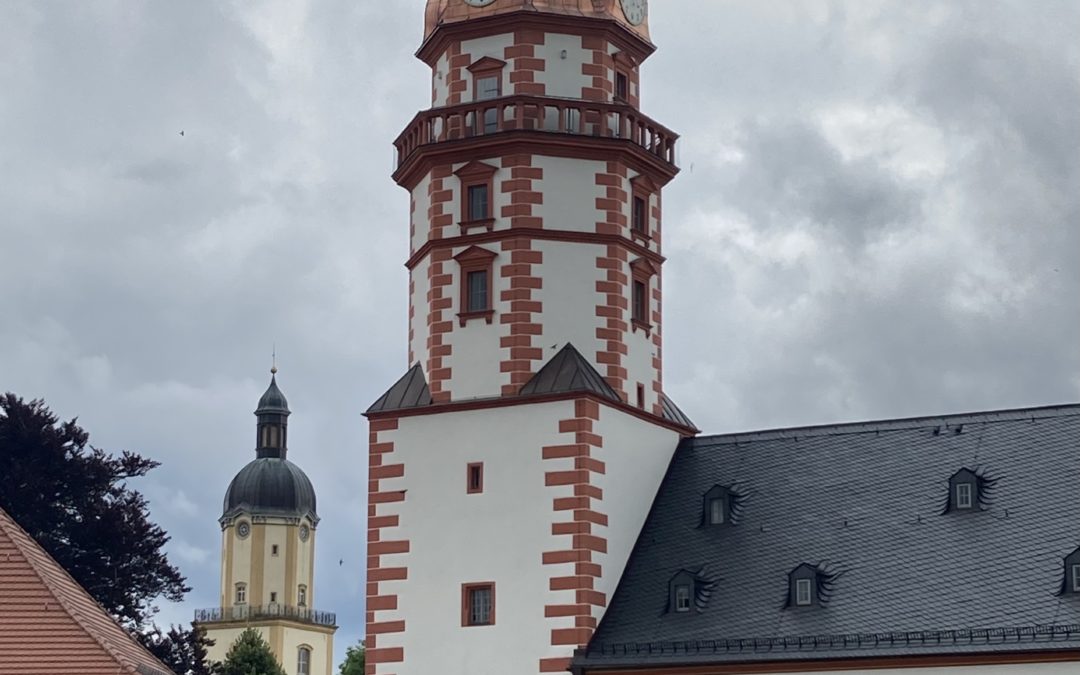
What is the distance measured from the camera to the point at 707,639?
135 ft

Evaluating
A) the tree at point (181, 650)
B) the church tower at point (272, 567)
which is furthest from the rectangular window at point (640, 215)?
the church tower at point (272, 567)

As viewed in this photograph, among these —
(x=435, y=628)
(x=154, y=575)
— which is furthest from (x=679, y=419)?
(x=154, y=575)

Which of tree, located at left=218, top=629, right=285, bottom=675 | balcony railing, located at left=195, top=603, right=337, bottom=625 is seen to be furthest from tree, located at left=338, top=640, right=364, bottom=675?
balcony railing, located at left=195, top=603, right=337, bottom=625

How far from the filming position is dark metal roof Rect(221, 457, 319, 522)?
5069 inches

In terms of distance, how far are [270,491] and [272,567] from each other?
445 centimetres

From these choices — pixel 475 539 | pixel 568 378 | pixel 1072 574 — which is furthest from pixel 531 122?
pixel 1072 574

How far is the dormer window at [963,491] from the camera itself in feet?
137

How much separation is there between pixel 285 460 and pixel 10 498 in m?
71.9

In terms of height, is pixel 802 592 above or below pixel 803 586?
below

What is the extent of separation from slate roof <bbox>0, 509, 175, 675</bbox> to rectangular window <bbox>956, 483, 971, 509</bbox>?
14.9 meters

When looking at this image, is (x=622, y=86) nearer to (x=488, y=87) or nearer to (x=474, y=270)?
(x=488, y=87)

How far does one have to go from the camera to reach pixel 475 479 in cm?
4366

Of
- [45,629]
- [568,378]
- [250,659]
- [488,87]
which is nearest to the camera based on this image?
[45,629]

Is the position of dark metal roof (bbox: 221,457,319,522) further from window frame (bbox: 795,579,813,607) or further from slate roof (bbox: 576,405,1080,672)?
window frame (bbox: 795,579,813,607)
